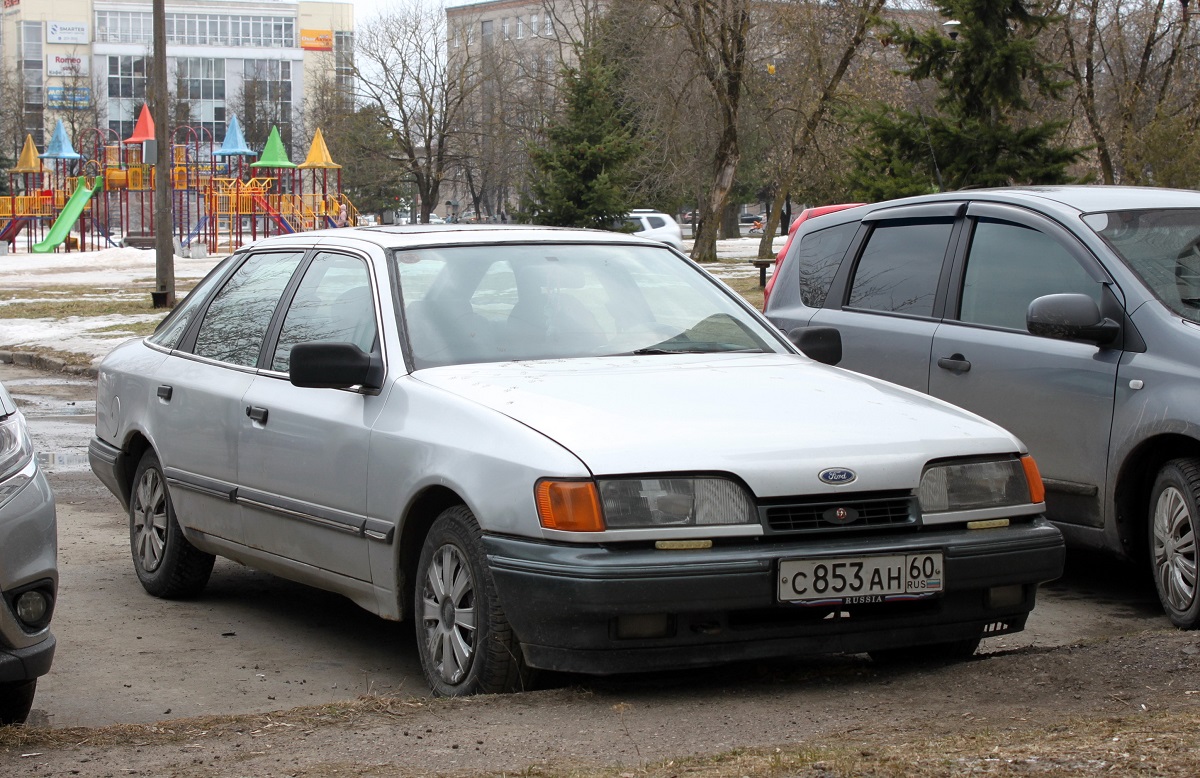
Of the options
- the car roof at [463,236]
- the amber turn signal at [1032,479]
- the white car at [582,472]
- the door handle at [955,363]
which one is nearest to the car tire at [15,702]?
the white car at [582,472]

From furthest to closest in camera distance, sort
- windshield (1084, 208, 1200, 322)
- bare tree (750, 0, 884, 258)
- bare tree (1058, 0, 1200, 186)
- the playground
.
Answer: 1. the playground
2. bare tree (750, 0, 884, 258)
3. bare tree (1058, 0, 1200, 186)
4. windshield (1084, 208, 1200, 322)

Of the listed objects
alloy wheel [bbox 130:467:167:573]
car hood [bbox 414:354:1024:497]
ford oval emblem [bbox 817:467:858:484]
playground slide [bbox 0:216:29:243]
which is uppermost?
car hood [bbox 414:354:1024:497]

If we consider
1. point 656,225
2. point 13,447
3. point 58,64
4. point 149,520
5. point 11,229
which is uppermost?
point 58,64

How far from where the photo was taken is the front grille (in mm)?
4410

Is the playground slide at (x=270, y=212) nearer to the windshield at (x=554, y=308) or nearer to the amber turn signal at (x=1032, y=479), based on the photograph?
the windshield at (x=554, y=308)

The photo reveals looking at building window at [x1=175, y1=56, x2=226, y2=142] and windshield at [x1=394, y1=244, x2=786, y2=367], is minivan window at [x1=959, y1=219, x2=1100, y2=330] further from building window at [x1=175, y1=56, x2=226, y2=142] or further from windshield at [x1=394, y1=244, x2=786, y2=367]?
building window at [x1=175, y1=56, x2=226, y2=142]

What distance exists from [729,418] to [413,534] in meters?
1.13

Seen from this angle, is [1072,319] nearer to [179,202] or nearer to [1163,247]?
[1163,247]

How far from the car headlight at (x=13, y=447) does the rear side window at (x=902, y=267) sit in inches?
165

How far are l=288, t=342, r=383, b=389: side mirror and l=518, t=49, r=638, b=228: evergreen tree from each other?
35.6 metres

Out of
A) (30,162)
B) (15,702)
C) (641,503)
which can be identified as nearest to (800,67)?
(30,162)

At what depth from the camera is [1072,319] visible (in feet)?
19.8

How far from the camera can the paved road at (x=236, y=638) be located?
17.1ft

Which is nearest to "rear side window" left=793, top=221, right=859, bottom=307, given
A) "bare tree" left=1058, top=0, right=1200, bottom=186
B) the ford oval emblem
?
the ford oval emblem
